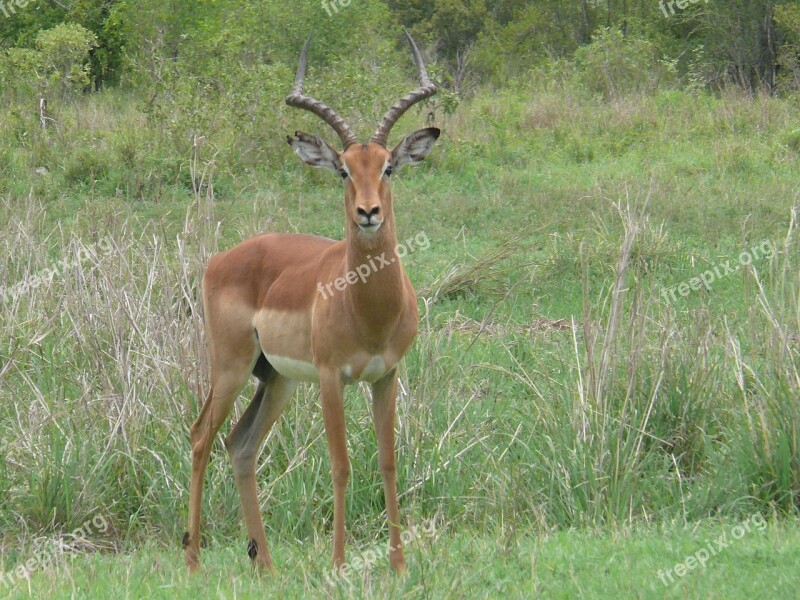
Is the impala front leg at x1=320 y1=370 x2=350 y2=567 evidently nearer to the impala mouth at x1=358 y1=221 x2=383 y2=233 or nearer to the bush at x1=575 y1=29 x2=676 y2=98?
the impala mouth at x1=358 y1=221 x2=383 y2=233

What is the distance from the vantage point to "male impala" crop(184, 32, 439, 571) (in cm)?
486

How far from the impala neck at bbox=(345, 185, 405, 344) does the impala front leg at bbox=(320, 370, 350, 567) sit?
0.76 ft

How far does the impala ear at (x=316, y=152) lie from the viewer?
16.7 feet

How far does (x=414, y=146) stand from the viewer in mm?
5211

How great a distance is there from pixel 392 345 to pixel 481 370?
8.63 feet

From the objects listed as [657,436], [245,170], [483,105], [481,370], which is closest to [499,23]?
[483,105]

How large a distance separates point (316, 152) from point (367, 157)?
0.40 meters

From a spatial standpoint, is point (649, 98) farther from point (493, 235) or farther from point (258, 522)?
point (258, 522)

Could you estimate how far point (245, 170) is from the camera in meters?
12.3

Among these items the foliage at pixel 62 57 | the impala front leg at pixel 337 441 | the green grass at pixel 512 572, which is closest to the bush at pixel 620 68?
the foliage at pixel 62 57

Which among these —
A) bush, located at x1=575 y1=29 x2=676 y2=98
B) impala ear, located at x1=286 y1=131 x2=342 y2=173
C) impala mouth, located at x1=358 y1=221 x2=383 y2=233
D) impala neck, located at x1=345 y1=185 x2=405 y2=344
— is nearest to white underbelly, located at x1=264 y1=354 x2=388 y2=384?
impala neck, located at x1=345 y1=185 x2=405 y2=344

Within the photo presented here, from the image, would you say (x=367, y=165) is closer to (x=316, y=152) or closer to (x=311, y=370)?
(x=316, y=152)

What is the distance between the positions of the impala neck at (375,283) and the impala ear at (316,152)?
1.17ft

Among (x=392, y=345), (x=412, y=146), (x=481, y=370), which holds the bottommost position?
(x=481, y=370)
